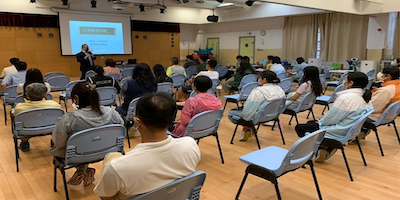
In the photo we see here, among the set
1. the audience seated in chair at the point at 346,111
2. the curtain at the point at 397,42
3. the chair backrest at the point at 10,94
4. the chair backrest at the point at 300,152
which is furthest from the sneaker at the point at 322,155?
the curtain at the point at 397,42

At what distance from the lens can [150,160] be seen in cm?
134

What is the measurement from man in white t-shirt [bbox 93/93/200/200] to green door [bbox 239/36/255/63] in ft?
41.5

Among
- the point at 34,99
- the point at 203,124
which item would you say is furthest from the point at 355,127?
the point at 34,99

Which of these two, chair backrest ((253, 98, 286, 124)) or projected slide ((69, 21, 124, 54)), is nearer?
chair backrest ((253, 98, 286, 124))

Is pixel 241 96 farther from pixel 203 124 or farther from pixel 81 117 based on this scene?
pixel 81 117

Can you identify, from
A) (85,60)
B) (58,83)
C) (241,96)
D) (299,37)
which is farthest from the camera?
(299,37)

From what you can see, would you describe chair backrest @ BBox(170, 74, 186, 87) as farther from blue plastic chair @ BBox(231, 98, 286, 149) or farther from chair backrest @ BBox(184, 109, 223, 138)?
chair backrest @ BBox(184, 109, 223, 138)

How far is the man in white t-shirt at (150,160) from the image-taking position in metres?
1.31

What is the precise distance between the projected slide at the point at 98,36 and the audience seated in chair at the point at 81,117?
10.1 meters

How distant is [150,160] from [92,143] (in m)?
1.30

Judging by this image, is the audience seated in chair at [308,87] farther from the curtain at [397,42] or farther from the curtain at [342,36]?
the curtain at [342,36]

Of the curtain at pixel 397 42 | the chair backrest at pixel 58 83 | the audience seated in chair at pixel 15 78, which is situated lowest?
the chair backrest at pixel 58 83

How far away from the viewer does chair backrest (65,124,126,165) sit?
7.71 ft

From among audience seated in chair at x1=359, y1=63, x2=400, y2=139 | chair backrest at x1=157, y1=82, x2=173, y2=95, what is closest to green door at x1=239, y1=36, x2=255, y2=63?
chair backrest at x1=157, y1=82, x2=173, y2=95
